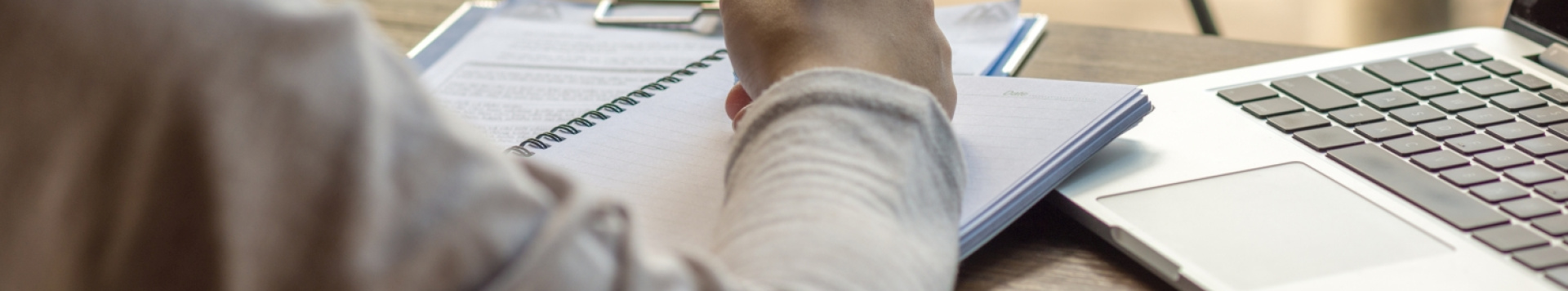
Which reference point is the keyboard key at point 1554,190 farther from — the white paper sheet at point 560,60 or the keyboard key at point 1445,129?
the white paper sheet at point 560,60

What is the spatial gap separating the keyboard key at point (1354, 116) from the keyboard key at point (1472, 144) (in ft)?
0.11

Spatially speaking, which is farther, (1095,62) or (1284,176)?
(1095,62)

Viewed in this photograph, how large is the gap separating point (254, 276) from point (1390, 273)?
343 mm

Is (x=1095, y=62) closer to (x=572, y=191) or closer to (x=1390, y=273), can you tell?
(x=1390, y=273)

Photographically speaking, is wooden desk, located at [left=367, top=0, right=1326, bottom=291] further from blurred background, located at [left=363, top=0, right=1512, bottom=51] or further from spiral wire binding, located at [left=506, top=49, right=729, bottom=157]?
spiral wire binding, located at [left=506, top=49, right=729, bottom=157]

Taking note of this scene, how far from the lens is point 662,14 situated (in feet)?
2.51

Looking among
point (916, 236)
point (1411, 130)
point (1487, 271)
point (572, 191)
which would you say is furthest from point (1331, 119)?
point (572, 191)

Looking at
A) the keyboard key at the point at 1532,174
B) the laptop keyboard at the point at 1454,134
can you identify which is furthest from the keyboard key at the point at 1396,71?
the keyboard key at the point at 1532,174

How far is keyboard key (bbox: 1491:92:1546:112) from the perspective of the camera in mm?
481

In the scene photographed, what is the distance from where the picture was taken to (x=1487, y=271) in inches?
13.9

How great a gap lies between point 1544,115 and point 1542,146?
45 mm

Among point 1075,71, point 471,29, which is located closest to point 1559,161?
point 1075,71

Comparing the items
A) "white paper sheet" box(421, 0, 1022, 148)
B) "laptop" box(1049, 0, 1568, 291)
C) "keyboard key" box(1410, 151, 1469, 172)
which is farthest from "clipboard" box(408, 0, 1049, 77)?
"keyboard key" box(1410, 151, 1469, 172)

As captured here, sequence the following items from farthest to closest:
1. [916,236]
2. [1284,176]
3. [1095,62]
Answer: [1095,62] < [1284,176] < [916,236]
